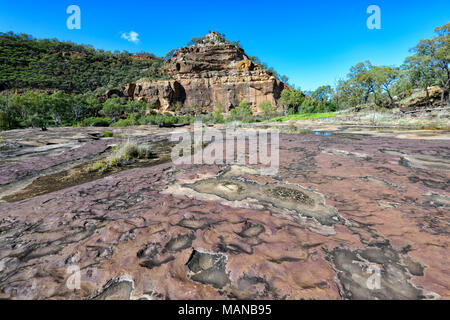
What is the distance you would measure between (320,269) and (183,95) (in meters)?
55.4

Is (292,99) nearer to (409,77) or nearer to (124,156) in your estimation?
(409,77)

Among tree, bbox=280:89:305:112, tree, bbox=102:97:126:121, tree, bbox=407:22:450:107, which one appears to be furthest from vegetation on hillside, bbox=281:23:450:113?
tree, bbox=102:97:126:121

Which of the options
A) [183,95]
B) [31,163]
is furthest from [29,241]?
[183,95]

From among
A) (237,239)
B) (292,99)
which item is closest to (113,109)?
(292,99)

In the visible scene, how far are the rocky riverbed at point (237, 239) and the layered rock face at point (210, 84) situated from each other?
4945cm

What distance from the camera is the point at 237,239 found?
130cm

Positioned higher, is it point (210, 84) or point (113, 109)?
point (210, 84)

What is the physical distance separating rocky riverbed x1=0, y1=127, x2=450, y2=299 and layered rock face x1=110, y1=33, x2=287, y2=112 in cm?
4945

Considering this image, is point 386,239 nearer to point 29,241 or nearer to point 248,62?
point 29,241

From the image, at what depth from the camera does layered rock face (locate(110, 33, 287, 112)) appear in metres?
48.5

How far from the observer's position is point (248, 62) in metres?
50.9

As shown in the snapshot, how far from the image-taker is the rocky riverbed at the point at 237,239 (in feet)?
3.08

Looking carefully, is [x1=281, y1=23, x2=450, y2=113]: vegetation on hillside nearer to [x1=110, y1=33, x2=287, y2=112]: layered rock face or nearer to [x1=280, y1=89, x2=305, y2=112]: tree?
[x1=280, y1=89, x2=305, y2=112]: tree

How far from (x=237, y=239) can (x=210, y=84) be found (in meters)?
54.8
